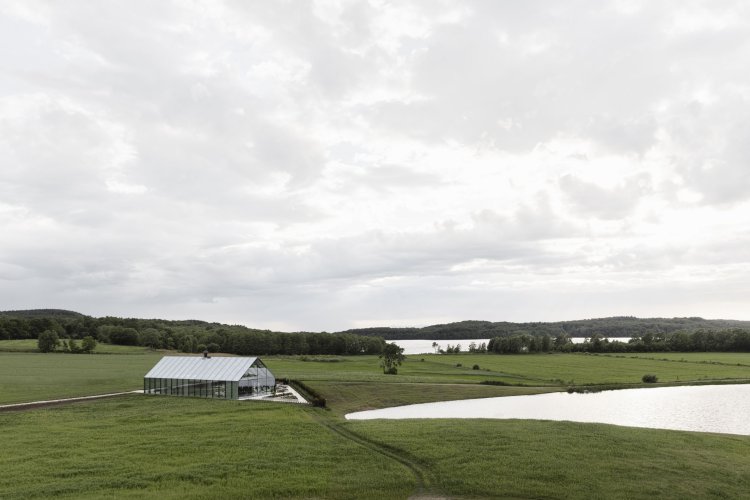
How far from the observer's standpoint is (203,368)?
56531 millimetres

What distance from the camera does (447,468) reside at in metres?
26.4

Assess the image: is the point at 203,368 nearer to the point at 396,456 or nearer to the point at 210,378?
the point at 210,378

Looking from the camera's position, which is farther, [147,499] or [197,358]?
[197,358]

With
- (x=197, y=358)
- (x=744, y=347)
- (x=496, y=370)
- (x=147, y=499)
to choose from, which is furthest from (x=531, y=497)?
(x=744, y=347)

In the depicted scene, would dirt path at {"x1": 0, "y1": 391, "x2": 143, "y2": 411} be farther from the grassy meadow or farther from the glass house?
the glass house

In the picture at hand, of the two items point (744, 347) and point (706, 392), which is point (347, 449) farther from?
point (744, 347)

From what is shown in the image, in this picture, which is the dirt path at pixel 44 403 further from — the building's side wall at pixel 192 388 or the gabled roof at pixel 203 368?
the gabled roof at pixel 203 368

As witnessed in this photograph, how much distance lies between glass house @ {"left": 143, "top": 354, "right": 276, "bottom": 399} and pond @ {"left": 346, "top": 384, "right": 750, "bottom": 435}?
501 inches

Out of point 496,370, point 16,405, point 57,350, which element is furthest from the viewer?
point 57,350

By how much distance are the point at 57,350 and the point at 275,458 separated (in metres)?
119

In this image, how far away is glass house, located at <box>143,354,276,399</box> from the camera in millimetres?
54225

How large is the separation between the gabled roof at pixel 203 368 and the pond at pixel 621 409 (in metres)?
13.6

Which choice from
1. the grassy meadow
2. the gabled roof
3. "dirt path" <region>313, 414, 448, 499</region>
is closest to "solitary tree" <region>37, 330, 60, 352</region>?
the gabled roof

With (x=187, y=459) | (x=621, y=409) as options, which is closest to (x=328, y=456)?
(x=187, y=459)
